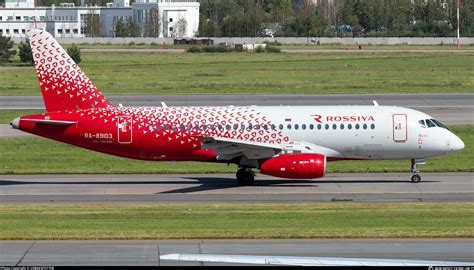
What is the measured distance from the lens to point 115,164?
44688 mm

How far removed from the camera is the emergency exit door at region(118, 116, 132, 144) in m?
39.2

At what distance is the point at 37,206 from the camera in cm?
3356

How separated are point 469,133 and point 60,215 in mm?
26636

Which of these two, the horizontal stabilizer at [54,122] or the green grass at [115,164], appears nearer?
the horizontal stabilizer at [54,122]

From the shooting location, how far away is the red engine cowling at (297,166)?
37.3 m

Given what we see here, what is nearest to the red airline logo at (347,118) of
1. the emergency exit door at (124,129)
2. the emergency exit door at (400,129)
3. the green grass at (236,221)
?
the emergency exit door at (400,129)

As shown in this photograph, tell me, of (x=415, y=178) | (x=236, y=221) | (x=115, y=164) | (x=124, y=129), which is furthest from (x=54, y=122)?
(x=415, y=178)

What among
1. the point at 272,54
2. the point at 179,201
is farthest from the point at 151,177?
the point at 272,54

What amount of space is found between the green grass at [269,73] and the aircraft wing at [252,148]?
35190 mm

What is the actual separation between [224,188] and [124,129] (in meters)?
4.70

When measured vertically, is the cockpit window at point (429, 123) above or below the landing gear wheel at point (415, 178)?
above

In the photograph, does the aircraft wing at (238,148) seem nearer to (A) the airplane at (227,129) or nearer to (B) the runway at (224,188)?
(A) the airplane at (227,129)

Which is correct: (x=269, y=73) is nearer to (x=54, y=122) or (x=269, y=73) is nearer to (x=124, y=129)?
(x=124, y=129)

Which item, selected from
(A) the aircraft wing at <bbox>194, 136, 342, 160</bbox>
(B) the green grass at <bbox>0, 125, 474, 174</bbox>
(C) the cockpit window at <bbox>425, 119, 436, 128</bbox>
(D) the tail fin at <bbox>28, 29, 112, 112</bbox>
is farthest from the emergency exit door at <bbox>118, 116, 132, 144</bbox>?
(C) the cockpit window at <bbox>425, 119, 436, 128</bbox>
